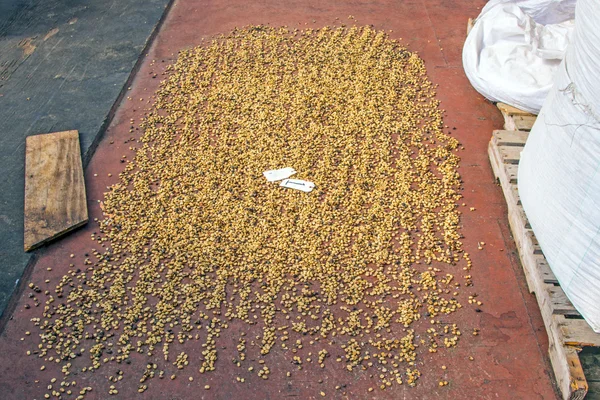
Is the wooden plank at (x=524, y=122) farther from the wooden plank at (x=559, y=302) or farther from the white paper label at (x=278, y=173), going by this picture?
the white paper label at (x=278, y=173)

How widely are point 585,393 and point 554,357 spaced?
0.28 metres

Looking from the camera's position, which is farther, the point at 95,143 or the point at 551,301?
the point at 95,143

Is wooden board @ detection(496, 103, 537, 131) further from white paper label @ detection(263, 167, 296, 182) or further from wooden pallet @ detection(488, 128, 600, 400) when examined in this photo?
white paper label @ detection(263, 167, 296, 182)

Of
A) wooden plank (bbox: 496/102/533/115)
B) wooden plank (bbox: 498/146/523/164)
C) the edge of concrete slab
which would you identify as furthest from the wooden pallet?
the edge of concrete slab

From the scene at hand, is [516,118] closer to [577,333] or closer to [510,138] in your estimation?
[510,138]

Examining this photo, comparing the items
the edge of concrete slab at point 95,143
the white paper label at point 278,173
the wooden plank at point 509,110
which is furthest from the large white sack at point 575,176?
the edge of concrete slab at point 95,143

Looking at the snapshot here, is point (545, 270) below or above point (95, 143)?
below

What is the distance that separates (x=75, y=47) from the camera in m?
6.16

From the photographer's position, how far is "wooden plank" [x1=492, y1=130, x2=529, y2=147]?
452 centimetres

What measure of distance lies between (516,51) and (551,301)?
2436 millimetres

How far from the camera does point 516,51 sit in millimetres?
5008

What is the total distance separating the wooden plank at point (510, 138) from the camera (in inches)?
178

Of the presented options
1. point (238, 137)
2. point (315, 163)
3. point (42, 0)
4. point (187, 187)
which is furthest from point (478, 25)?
point (42, 0)

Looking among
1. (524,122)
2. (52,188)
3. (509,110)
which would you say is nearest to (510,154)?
(524,122)
